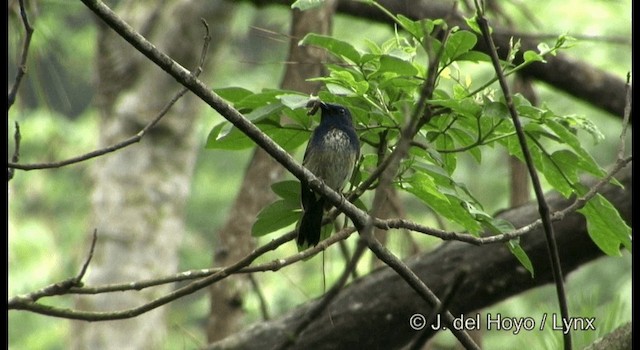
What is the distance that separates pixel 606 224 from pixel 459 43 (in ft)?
2.18

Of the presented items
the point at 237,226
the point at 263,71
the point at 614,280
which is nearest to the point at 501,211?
the point at 237,226

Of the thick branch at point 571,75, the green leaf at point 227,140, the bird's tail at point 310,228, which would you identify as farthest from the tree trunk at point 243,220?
the green leaf at point 227,140

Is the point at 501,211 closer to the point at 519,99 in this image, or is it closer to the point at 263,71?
the point at 519,99

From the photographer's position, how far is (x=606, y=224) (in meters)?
2.44

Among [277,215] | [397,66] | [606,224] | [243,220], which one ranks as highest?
[243,220]

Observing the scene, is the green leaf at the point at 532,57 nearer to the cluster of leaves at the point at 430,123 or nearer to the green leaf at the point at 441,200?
the cluster of leaves at the point at 430,123

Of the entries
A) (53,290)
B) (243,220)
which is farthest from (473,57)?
(243,220)

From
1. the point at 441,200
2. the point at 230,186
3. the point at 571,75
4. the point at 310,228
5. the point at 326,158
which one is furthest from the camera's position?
the point at 230,186

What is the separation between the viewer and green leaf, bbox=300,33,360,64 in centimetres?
212

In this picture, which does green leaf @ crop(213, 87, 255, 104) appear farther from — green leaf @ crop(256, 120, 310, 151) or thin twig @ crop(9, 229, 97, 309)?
thin twig @ crop(9, 229, 97, 309)

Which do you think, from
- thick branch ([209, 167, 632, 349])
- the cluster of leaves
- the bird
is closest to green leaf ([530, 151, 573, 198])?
the cluster of leaves

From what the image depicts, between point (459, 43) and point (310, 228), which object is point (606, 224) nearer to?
point (459, 43)

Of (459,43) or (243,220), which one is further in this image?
(243,220)

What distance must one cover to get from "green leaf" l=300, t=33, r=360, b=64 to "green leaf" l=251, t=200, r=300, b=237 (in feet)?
1.48
